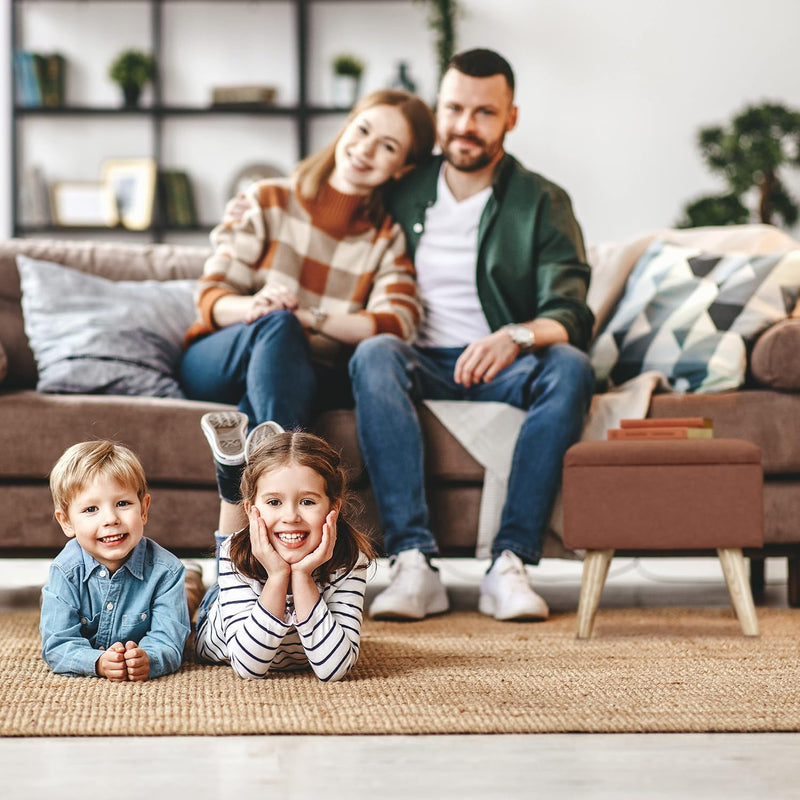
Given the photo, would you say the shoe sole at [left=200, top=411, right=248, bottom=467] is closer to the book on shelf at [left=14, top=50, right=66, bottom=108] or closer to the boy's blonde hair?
the boy's blonde hair

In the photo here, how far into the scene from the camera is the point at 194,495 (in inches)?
84.0

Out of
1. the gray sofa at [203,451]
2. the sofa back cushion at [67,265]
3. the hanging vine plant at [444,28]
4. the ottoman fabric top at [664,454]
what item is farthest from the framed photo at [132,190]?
the ottoman fabric top at [664,454]

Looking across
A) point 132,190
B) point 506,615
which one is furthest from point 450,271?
point 132,190

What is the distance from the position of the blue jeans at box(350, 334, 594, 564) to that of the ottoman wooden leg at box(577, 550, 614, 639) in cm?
23

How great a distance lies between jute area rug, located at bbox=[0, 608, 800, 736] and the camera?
4.07ft

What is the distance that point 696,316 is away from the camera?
8.07 ft

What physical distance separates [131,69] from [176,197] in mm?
528

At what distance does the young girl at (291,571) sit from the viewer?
142cm

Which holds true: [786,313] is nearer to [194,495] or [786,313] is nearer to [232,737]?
[194,495]

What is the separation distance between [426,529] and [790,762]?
99 centimetres

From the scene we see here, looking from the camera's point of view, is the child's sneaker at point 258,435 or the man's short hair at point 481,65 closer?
the child's sneaker at point 258,435

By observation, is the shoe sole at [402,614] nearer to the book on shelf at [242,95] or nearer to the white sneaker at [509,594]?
the white sneaker at [509,594]

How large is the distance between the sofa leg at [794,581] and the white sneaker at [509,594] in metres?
0.53

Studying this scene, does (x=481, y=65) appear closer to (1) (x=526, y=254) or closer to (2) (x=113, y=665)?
(1) (x=526, y=254)
